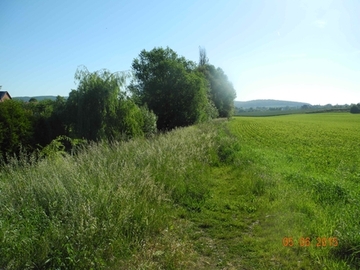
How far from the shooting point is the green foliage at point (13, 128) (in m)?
18.3

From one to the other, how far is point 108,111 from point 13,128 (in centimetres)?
897

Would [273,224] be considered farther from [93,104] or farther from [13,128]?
[13,128]

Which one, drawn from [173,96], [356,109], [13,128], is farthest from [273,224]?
[356,109]

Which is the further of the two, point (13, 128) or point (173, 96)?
point (173, 96)

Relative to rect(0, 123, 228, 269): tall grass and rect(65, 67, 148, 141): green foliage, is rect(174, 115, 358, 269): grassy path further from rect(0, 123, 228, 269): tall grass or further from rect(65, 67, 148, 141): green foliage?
rect(65, 67, 148, 141): green foliage

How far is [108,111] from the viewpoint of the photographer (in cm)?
1588

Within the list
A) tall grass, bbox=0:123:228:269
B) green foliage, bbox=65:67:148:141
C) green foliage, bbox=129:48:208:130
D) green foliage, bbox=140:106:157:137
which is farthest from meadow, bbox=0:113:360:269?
green foliage, bbox=129:48:208:130

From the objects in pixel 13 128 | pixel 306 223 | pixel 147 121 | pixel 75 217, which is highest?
pixel 147 121

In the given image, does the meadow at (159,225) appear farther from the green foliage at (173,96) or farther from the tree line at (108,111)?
the green foliage at (173,96)

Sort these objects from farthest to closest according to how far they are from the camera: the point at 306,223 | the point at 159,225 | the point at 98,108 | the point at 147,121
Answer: the point at 147,121, the point at 98,108, the point at 306,223, the point at 159,225

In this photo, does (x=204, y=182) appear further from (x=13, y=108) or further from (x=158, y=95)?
(x=158, y=95)

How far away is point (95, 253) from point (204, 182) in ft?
14.9
